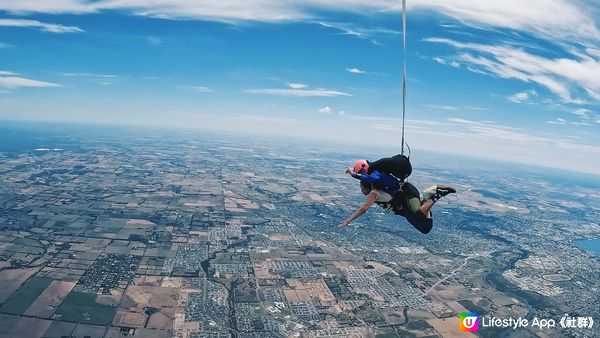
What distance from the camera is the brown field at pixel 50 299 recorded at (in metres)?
33.9

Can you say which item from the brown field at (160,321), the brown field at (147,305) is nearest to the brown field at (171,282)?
the brown field at (147,305)

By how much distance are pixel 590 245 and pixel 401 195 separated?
102 meters

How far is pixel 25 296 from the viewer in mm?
36500

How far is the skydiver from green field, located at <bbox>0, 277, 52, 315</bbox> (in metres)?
39.3

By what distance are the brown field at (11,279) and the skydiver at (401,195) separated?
42491 mm

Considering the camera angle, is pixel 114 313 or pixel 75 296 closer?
pixel 114 313

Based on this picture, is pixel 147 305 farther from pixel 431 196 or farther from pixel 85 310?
pixel 431 196

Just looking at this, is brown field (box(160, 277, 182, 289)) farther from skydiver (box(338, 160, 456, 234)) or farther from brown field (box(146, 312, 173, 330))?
skydiver (box(338, 160, 456, 234))

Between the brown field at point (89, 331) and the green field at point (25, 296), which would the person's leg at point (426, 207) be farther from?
the green field at point (25, 296)

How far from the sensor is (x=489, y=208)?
113312mm

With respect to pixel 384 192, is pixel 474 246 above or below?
below

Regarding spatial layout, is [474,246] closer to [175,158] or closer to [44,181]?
[44,181]

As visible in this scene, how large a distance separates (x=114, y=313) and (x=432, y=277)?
135ft

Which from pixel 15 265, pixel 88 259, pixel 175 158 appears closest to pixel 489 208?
pixel 88 259
